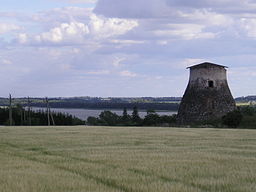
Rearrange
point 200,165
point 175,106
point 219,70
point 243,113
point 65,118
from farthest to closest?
point 175,106 → point 65,118 → point 219,70 → point 243,113 → point 200,165

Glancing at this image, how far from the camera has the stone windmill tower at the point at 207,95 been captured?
6550 centimetres

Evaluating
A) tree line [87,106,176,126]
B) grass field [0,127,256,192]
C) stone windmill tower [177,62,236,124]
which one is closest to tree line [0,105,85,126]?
tree line [87,106,176,126]

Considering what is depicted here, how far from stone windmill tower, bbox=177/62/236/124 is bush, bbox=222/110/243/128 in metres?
5.60

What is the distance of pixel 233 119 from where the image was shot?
5809 centimetres

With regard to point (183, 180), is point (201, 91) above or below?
above

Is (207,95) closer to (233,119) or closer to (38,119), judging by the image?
(233,119)

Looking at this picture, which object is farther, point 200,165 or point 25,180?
point 200,165

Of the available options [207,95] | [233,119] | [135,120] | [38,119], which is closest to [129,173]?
[233,119]

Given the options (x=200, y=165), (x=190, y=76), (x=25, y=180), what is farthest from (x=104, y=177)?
(x=190, y=76)

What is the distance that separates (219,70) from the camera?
6675 cm

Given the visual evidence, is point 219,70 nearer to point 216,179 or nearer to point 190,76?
point 190,76

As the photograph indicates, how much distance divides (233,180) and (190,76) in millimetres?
56784

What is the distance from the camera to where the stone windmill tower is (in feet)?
215

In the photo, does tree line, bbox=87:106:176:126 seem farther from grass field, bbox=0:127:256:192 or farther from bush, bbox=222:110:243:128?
grass field, bbox=0:127:256:192
